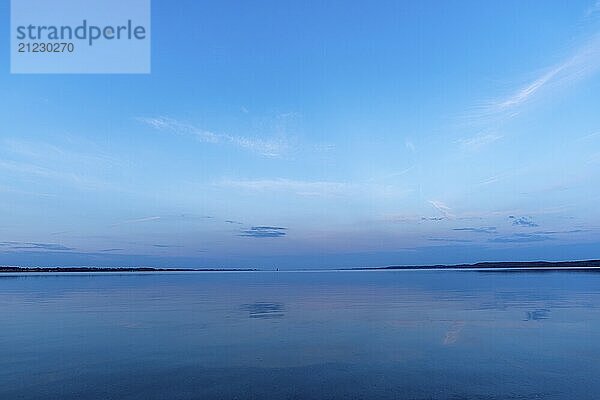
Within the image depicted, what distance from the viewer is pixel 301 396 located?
12.2 m

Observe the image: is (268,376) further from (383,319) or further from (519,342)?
(383,319)

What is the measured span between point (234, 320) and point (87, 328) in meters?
7.70

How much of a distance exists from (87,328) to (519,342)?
68.2 ft

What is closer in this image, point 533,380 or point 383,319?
point 533,380

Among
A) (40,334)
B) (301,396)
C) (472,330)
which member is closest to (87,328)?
(40,334)

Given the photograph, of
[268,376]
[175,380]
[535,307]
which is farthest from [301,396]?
[535,307]

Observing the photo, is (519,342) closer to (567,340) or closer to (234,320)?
(567,340)

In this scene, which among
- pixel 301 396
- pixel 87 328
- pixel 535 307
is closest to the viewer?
pixel 301 396

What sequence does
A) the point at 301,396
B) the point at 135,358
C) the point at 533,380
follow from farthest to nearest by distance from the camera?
the point at 135,358, the point at 533,380, the point at 301,396

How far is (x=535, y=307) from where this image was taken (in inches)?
1268

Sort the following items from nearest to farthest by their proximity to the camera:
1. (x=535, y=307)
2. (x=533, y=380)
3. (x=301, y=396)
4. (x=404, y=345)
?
(x=301, y=396) < (x=533, y=380) < (x=404, y=345) < (x=535, y=307)

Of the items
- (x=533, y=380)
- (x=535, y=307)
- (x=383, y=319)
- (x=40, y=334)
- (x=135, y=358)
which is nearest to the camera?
(x=533, y=380)

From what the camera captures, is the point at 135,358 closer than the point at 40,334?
Yes

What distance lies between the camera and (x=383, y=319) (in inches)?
1019
